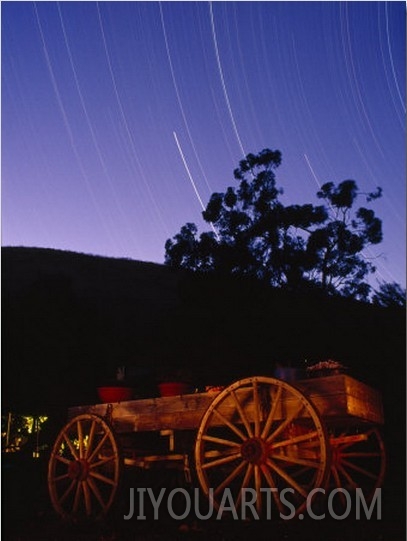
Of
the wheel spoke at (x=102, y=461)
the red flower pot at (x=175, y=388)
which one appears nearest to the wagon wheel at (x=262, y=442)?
the red flower pot at (x=175, y=388)

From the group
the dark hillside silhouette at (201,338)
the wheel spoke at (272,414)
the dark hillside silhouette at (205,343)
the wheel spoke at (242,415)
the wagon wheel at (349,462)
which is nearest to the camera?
the wheel spoke at (272,414)

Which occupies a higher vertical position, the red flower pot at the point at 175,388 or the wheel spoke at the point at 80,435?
the red flower pot at the point at 175,388

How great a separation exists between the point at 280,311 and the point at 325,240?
6.41 m

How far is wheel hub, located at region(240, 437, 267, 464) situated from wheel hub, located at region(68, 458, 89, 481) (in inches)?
86.5

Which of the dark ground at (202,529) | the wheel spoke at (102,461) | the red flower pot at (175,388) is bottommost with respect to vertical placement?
the dark ground at (202,529)

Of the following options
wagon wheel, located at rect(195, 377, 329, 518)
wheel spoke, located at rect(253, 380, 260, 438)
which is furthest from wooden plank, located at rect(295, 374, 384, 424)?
wheel spoke, located at rect(253, 380, 260, 438)

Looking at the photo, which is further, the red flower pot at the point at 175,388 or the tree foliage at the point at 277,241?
the tree foliage at the point at 277,241

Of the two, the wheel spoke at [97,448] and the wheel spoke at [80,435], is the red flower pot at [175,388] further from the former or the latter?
the wheel spoke at [80,435]

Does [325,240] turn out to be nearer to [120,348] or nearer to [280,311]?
[280,311]

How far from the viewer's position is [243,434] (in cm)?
528

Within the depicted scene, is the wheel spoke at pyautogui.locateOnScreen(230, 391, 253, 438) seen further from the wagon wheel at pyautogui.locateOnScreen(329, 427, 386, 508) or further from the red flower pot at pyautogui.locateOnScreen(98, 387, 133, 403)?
the red flower pot at pyautogui.locateOnScreen(98, 387, 133, 403)

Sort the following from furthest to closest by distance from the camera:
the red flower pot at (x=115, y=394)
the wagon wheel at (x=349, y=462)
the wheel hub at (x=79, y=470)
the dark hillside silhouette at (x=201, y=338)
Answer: the dark hillside silhouette at (x=201, y=338), the red flower pot at (x=115, y=394), the wheel hub at (x=79, y=470), the wagon wheel at (x=349, y=462)

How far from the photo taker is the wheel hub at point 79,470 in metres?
6.44

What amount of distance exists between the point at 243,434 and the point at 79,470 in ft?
7.40
